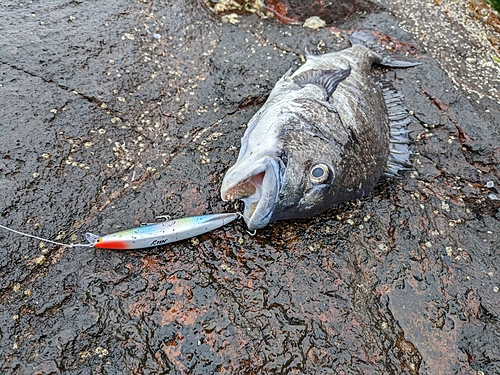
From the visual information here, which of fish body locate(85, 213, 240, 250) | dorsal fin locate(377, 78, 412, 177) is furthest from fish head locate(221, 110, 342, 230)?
dorsal fin locate(377, 78, 412, 177)

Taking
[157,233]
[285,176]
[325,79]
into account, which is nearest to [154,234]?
[157,233]

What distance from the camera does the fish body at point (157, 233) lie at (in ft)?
10.0

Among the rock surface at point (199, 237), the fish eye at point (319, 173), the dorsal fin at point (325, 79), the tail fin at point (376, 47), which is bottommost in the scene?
the rock surface at point (199, 237)

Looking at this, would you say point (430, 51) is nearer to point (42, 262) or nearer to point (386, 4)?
point (386, 4)

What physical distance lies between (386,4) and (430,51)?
1.22 metres

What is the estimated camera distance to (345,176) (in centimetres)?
335

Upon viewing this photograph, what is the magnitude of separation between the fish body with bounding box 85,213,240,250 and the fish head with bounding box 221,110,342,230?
0.96 feet

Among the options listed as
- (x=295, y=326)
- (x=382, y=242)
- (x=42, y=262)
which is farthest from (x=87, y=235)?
(x=382, y=242)

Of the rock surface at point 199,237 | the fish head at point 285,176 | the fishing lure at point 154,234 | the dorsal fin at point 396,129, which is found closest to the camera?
the rock surface at point 199,237

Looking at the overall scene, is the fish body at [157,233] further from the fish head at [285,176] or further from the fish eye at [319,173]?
the fish eye at [319,173]

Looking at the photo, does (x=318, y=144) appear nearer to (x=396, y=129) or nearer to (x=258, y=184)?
(x=258, y=184)

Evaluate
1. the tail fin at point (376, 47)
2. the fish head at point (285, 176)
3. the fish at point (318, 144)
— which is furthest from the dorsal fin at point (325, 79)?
the tail fin at point (376, 47)

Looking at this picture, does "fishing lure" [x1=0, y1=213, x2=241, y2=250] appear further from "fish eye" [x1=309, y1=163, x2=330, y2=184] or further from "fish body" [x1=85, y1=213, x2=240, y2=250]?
"fish eye" [x1=309, y1=163, x2=330, y2=184]

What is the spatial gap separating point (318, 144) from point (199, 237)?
1.23 meters
